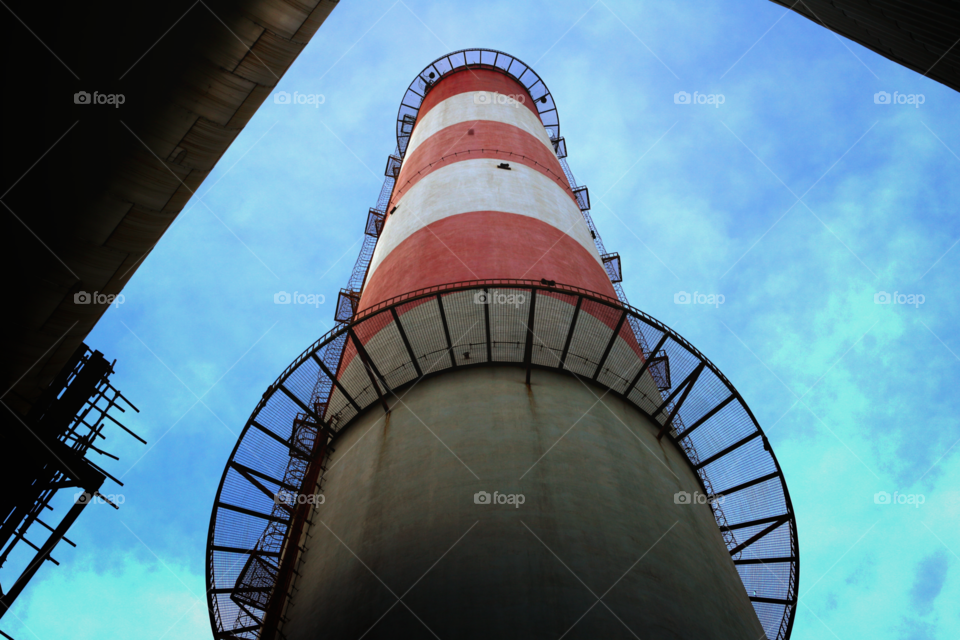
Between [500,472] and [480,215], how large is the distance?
28.6 ft

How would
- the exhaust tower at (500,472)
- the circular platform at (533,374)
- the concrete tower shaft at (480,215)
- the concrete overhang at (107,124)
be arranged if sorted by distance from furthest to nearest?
the concrete tower shaft at (480,215) → the circular platform at (533,374) → the exhaust tower at (500,472) → the concrete overhang at (107,124)

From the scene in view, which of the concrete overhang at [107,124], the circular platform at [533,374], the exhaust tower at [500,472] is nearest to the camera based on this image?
the concrete overhang at [107,124]

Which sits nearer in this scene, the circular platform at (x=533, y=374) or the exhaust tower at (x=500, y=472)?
the exhaust tower at (x=500, y=472)

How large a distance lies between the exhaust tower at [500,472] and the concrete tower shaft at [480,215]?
99mm

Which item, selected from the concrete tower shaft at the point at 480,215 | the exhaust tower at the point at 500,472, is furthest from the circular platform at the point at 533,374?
the concrete tower shaft at the point at 480,215

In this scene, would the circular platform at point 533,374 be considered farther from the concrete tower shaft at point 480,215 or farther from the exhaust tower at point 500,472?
the concrete tower shaft at point 480,215

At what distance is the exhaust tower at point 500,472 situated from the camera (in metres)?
8.95

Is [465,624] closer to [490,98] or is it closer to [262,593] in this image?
[262,593]

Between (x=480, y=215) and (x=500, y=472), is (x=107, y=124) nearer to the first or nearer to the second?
(x=500, y=472)

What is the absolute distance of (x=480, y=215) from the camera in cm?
1703

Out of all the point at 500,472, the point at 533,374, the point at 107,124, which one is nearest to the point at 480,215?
the point at 533,374

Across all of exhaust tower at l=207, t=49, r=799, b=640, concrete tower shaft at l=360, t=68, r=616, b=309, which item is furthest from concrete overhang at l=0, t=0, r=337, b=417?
concrete tower shaft at l=360, t=68, r=616, b=309

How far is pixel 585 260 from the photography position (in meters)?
17.0

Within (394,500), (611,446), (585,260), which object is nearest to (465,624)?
(394,500)
